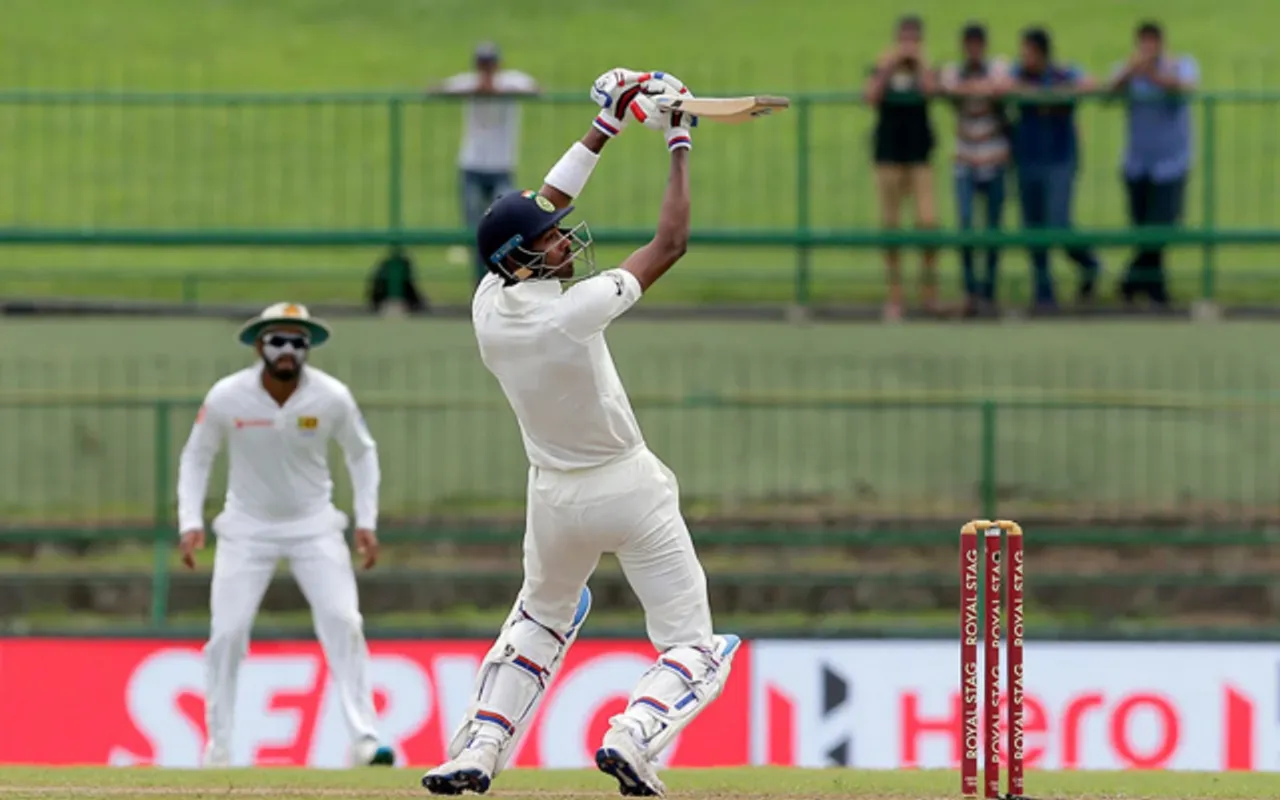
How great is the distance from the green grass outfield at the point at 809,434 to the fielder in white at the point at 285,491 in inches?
129

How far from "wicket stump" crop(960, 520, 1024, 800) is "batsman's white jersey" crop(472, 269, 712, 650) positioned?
933 millimetres

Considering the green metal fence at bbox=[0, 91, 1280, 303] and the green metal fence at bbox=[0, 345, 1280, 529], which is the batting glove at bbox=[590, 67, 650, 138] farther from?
the green metal fence at bbox=[0, 91, 1280, 303]

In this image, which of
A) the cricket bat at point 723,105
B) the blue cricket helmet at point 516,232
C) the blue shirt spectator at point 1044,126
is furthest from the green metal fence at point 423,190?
the blue cricket helmet at point 516,232

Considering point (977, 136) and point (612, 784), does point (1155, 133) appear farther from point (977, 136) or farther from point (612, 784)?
point (612, 784)

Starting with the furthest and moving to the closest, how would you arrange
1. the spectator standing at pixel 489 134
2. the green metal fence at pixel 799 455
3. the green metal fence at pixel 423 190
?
the spectator standing at pixel 489 134, the green metal fence at pixel 423 190, the green metal fence at pixel 799 455

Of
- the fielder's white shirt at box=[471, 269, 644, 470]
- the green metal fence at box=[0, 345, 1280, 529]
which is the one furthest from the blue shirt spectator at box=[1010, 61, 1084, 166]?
the fielder's white shirt at box=[471, 269, 644, 470]

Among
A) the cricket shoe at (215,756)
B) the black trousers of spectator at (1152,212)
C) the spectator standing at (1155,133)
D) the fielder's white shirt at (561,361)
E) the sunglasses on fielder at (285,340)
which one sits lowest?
the cricket shoe at (215,756)

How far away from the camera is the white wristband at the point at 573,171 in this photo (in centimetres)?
858

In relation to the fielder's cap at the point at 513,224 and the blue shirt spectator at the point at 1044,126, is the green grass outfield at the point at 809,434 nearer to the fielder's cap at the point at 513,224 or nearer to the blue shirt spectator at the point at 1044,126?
the blue shirt spectator at the point at 1044,126

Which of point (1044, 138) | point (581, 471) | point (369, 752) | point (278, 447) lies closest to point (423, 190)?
point (1044, 138)

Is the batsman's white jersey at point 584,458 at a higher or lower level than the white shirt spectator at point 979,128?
lower

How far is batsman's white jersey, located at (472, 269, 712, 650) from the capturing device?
8.26 meters

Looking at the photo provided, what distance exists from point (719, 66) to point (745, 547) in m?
16.2

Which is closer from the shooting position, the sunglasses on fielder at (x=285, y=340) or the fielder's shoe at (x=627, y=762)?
the fielder's shoe at (x=627, y=762)
